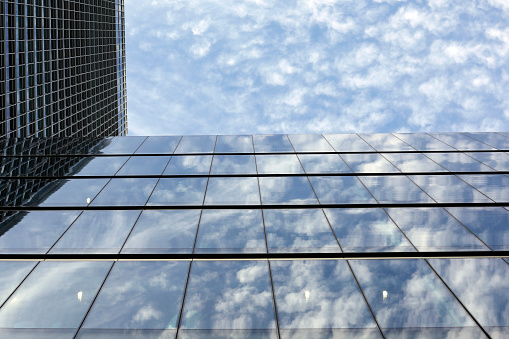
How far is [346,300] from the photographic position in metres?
9.51

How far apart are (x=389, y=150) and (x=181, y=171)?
1007 centimetres

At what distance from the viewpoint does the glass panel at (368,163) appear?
1711cm

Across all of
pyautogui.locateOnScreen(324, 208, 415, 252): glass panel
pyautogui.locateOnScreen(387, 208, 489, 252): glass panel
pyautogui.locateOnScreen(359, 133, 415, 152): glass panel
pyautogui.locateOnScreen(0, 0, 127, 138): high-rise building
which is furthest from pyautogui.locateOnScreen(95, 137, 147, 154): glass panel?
pyautogui.locateOnScreen(0, 0, 127, 138): high-rise building

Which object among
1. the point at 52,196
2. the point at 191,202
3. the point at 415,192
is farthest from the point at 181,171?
the point at 415,192

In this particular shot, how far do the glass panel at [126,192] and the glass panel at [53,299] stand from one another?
3588mm

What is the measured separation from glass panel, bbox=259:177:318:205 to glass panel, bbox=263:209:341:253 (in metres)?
0.75

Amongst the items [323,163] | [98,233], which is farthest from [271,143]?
[98,233]

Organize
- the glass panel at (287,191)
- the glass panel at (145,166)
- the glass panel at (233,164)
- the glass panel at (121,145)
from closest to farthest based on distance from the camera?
the glass panel at (287,191)
the glass panel at (145,166)
the glass panel at (233,164)
the glass panel at (121,145)

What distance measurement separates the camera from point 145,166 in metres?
17.4

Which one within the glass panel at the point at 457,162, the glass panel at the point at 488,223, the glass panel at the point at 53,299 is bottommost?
the glass panel at the point at 53,299

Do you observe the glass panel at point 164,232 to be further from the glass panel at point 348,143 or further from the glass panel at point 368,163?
the glass panel at point 348,143

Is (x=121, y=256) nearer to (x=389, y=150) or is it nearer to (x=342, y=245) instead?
(x=342, y=245)

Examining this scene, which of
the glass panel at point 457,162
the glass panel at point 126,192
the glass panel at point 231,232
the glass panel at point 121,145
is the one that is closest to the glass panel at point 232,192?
the glass panel at point 231,232

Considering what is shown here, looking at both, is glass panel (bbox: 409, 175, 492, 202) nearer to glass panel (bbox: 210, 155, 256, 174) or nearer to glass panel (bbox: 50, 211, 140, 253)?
glass panel (bbox: 210, 155, 256, 174)
